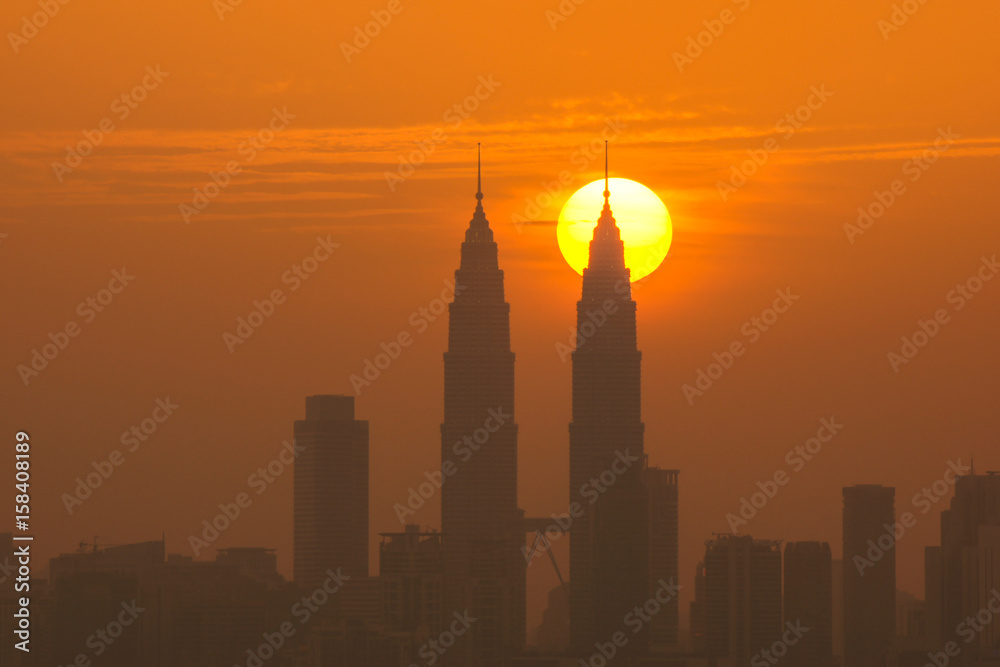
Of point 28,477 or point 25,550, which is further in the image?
point 25,550
